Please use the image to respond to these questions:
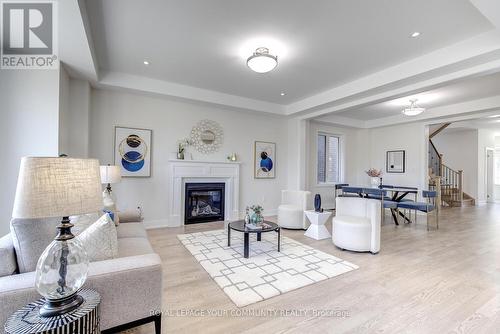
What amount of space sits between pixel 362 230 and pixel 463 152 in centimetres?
852

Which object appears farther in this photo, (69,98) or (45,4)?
(69,98)

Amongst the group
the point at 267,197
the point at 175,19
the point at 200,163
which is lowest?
the point at 267,197

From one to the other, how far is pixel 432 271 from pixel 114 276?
339cm

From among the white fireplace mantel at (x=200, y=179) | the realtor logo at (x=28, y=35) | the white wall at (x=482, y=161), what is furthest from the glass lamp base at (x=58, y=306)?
the white wall at (x=482, y=161)

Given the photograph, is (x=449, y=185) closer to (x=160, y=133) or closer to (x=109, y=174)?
(x=160, y=133)

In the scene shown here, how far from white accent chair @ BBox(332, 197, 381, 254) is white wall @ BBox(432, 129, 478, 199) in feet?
25.8

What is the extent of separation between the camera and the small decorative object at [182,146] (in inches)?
196

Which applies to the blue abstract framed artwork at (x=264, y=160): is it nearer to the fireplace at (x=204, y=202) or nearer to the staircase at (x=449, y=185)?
the fireplace at (x=204, y=202)

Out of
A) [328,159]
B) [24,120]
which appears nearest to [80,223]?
[24,120]

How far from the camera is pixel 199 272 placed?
2.77 meters

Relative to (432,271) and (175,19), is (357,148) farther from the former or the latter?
(175,19)

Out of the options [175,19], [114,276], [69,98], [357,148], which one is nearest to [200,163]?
[69,98]

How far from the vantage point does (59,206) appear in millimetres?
1107

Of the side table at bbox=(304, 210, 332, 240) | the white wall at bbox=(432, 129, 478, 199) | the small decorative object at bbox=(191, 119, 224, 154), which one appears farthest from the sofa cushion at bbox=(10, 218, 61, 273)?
the white wall at bbox=(432, 129, 478, 199)
